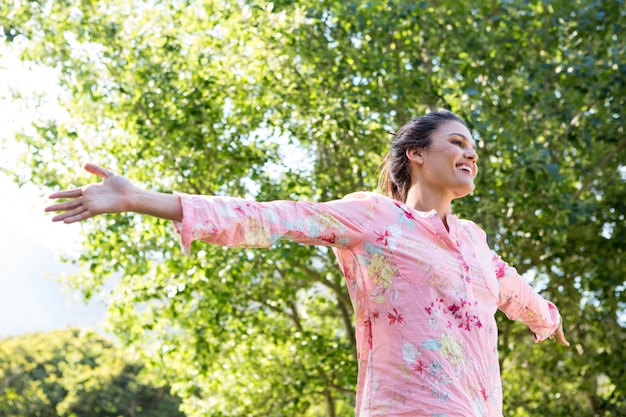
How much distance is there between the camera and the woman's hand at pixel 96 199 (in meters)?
2.09

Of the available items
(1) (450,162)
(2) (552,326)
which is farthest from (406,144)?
(2) (552,326)

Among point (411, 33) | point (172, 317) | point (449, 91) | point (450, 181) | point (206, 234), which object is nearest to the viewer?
point (206, 234)

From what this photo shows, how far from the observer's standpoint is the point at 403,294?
2527 mm

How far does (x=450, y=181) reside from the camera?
2791 mm

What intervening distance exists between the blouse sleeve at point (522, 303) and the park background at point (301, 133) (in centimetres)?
409

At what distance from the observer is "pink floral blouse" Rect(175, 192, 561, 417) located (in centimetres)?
241

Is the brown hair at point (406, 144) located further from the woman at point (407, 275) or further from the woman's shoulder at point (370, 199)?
the woman's shoulder at point (370, 199)

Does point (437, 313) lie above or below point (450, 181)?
below

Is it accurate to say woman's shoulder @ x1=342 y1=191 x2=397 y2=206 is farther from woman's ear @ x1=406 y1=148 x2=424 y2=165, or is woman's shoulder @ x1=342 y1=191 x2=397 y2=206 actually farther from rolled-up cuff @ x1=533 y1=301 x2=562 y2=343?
rolled-up cuff @ x1=533 y1=301 x2=562 y2=343

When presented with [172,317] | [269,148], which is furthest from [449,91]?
[172,317]

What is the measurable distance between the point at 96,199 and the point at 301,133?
598 cm

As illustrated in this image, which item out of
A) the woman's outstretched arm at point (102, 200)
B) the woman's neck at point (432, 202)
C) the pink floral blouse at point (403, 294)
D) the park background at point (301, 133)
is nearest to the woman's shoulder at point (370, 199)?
the pink floral blouse at point (403, 294)

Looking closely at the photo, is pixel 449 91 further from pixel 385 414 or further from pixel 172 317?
pixel 385 414

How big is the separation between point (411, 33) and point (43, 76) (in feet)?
10.6
